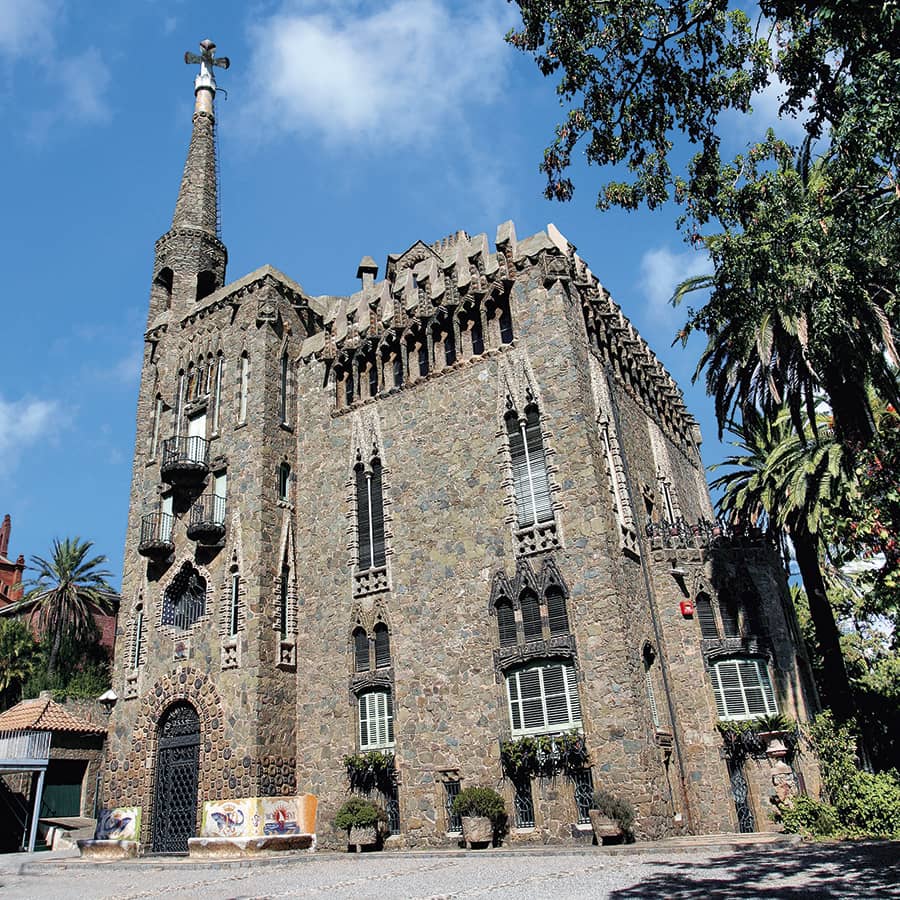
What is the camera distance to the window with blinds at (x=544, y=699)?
2001 centimetres

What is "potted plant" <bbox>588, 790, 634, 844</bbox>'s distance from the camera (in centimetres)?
1759

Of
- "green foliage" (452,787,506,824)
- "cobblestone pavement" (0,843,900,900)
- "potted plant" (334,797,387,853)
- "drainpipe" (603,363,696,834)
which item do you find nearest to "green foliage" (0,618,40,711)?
"cobblestone pavement" (0,843,900,900)

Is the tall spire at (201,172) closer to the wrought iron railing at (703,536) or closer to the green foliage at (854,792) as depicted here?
the wrought iron railing at (703,536)

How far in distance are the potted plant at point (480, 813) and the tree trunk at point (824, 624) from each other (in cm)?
1029

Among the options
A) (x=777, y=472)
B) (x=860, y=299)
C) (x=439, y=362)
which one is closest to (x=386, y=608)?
(x=439, y=362)

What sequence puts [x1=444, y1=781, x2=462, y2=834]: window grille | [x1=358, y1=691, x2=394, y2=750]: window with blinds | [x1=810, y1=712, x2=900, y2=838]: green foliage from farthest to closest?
[x1=358, y1=691, x2=394, y2=750]: window with blinds
[x1=444, y1=781, x2=462, y2=834]: window grille
[x1=810, y1=712, x2=900, y2=838]: green foliage

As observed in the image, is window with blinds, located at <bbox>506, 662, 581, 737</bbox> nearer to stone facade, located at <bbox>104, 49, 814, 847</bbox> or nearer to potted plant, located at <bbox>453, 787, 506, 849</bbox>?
stone facade, located at <bbox>104, 49, 814, 847</bbox>

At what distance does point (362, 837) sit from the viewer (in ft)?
68.5

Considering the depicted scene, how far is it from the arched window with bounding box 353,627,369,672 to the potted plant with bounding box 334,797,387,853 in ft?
12.6

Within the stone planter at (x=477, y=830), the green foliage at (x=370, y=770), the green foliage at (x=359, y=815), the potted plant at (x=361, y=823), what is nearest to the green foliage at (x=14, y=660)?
the green foliage at (x=370, y=770)

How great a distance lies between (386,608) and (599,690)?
7130 millimetres

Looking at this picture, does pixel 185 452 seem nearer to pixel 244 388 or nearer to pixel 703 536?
pixel 244 388

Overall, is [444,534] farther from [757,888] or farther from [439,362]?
[757,888]

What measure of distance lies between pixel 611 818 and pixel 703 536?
28.7ft
